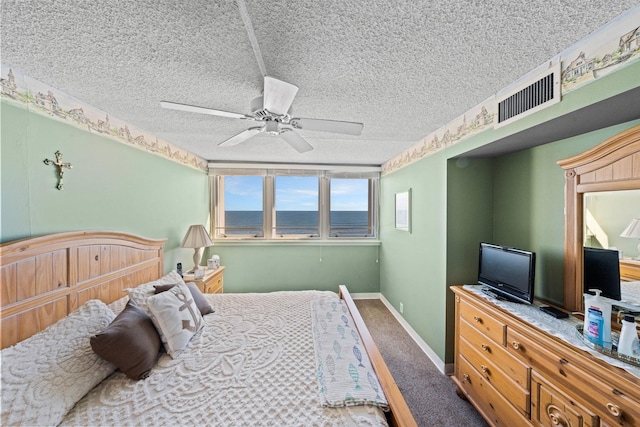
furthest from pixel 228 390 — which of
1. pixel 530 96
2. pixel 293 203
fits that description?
pixel 293 203

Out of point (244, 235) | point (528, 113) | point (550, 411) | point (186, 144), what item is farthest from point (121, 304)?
point (528, 113)

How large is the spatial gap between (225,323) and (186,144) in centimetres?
226

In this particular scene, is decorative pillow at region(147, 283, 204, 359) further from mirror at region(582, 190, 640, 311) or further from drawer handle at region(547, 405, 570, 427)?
mirror at region(582, 190, 640, 311)

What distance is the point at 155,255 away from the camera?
252 centimetres

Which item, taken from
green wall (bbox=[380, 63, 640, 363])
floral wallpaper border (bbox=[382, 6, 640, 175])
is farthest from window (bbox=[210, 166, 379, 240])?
floral wallpaper border (bbox=[382, 6, 640, 175])

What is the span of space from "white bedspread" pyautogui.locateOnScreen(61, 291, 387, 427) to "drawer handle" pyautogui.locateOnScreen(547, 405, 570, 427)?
3.19 feet

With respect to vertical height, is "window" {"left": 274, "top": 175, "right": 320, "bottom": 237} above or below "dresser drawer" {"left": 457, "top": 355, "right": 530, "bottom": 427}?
above

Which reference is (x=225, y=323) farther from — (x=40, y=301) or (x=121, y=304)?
(x=40, y=301)

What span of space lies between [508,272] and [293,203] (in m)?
3.18

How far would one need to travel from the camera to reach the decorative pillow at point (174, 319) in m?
1.53

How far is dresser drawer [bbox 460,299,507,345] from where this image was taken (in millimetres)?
1624

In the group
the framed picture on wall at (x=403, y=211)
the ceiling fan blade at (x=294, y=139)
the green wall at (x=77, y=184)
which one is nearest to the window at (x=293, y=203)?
the framed picture on wall at (x=403, y=211)

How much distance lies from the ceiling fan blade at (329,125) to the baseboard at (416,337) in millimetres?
2347

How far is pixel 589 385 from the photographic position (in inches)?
43.3
